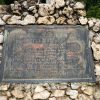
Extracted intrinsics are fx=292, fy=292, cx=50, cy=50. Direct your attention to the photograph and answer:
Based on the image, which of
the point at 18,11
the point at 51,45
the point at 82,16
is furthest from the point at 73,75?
the point at 18,11

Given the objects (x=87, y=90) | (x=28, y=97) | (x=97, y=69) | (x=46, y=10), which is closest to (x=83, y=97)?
(x=87, y=90)

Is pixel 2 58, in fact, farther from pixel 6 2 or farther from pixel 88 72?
pixel 6 2

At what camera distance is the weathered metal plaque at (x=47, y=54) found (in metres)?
4.84

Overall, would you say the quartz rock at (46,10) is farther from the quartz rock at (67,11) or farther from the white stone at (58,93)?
the white stone at (58,93)

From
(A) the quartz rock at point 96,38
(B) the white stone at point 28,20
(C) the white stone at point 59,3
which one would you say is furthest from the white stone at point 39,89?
(C) the white stone at point 59,3

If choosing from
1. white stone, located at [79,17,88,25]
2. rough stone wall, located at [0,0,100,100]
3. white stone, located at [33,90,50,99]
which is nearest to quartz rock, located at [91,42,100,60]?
rough stone wall, located at [0,0,100,100]

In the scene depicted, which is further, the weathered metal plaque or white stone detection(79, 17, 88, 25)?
white stone detection(79, 17, 88, 25)

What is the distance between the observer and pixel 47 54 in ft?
16.5

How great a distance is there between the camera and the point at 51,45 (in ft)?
16.8

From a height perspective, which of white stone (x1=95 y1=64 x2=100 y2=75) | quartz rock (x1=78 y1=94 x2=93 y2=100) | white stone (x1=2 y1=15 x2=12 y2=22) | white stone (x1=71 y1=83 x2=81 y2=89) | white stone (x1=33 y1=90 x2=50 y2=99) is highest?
white stone (x1=2 y1=15 x2=12 y2=22)

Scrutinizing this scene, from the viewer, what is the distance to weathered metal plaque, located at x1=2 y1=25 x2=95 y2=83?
4844mm

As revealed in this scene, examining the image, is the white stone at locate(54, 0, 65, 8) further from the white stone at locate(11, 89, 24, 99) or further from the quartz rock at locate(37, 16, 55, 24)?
the white stone at locate(11, 89, 24, 99)

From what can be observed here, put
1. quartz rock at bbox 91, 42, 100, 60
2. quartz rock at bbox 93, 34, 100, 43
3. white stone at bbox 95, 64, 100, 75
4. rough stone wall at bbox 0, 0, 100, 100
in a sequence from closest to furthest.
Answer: rough stone wall at bbox 0, 0, 100, 100 < white stone at bbox 95, 64, 100, 75 < quartz rock at bbox 91, 42, 100, 60 < quartz rock at bbox 93, 34, 100, 43

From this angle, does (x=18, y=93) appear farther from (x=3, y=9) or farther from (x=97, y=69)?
(x=3, y=9)
